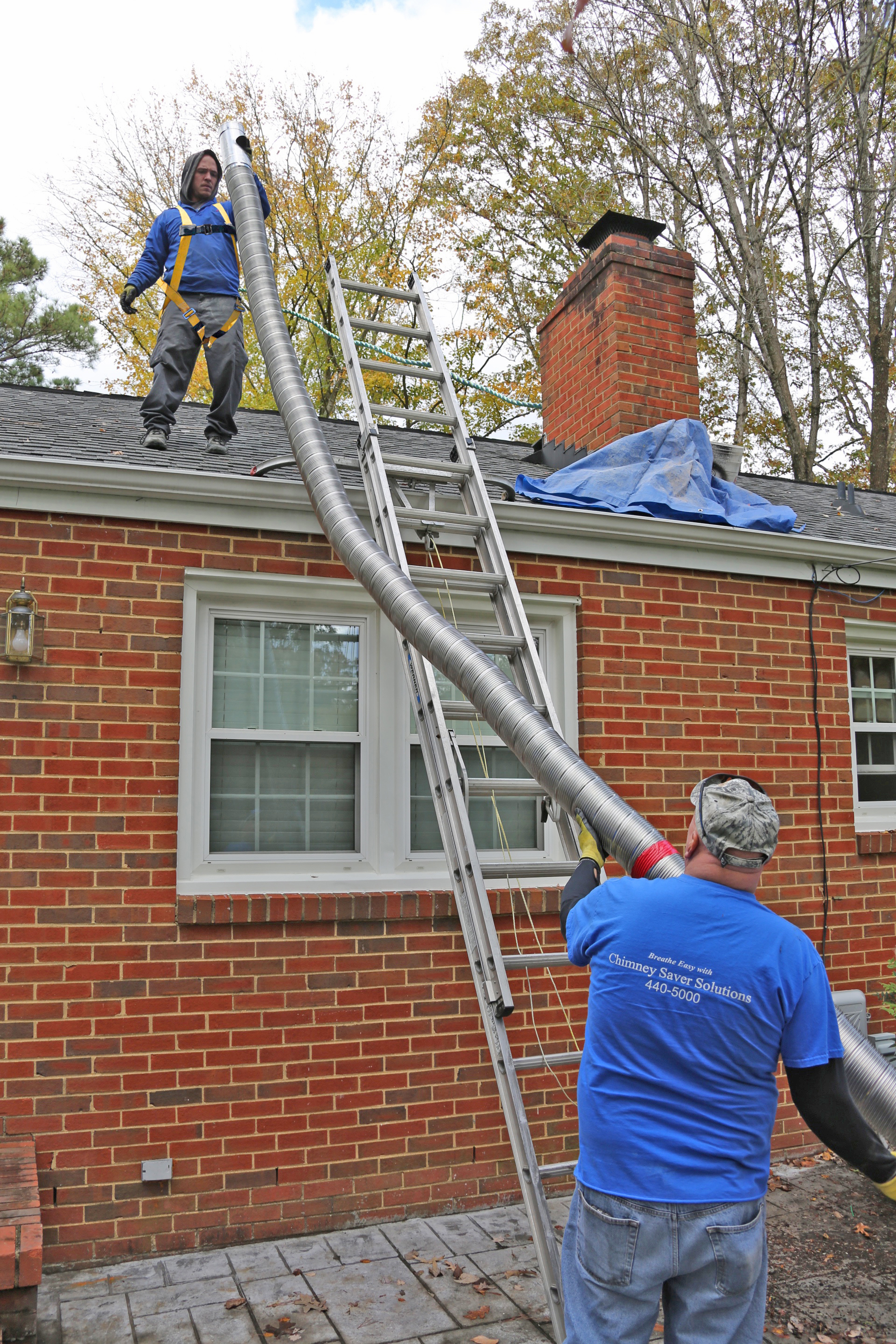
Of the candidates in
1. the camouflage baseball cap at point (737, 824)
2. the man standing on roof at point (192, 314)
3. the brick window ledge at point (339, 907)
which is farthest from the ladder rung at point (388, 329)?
the camouflage baseball cap at point (737, 824)

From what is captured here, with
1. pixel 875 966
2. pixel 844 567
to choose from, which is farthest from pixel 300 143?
pixel 875 966

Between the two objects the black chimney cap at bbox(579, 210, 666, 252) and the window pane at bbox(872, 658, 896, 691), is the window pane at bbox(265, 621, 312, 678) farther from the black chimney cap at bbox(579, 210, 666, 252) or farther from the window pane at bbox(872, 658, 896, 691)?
the black chimney cap at bbox(579, 210, 666, 252)

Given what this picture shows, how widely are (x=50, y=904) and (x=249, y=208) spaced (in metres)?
3.79

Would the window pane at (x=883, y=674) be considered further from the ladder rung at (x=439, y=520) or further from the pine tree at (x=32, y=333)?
the pine tree at (x=32, y=333)

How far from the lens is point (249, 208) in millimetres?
5535

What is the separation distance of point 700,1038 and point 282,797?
10.1ft

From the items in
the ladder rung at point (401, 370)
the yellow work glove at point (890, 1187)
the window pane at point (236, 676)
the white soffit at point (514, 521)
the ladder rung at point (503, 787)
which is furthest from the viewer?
the ladder rung at point (401, 370)

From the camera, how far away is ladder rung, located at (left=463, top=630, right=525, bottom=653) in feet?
13.8

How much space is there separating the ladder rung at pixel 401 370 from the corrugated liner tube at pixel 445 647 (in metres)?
0.39

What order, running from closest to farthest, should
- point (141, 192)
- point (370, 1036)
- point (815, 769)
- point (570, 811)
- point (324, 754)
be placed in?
point (570, 811) < point (370, 1036) < point (324, 754) < point (815, 769) < point (141, 192)

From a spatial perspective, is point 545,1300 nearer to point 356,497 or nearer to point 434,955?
point 434,955

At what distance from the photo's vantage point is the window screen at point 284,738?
4.80 metres

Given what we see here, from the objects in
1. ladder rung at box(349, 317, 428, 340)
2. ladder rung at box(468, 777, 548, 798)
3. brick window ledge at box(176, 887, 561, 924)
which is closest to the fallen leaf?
brick window ledge at box(176, 887, 561, 924)

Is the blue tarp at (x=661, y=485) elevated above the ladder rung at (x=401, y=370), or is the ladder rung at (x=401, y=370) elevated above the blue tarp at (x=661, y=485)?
the ladder rung at (x=401, y=370)
